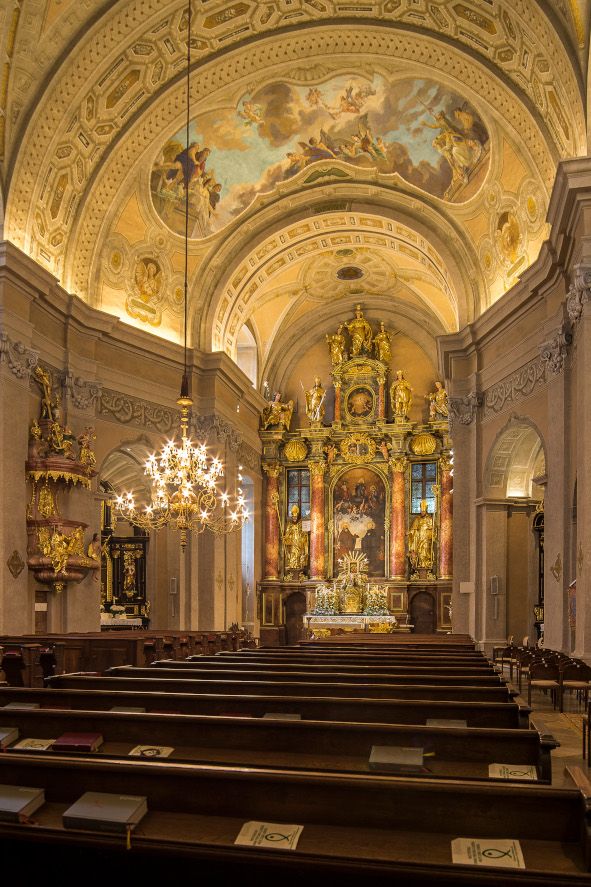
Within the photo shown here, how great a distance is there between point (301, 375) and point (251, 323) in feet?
8.87

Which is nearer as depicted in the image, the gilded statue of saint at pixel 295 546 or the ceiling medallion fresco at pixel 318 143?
the ceiling medallion fresco at pixel 318 143

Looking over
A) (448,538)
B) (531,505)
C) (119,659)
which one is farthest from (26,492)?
(448,538)

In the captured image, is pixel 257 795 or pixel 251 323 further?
pixel 251 323

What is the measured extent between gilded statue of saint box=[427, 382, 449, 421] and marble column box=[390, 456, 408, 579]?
5.10ft

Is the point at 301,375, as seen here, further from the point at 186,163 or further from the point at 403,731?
the point at 403,731

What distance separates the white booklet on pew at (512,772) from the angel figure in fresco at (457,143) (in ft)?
48.1

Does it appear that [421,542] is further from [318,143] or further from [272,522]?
[318,143]

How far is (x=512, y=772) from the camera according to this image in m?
3.40

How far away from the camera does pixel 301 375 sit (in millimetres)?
26500

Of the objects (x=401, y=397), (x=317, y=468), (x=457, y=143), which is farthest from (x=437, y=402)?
(x=457, y=143)

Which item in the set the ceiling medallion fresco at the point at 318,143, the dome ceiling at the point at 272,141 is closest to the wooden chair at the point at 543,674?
the dome ceiling at the point at 272,141

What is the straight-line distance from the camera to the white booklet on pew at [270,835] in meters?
2.56

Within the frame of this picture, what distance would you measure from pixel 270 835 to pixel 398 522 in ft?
72.9

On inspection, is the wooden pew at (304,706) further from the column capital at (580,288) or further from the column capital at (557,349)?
the column capital at (557,349)
